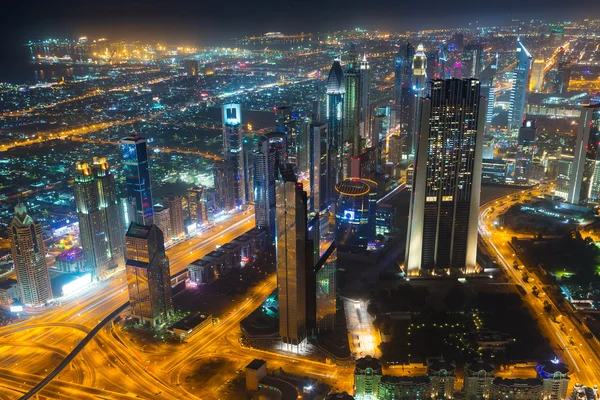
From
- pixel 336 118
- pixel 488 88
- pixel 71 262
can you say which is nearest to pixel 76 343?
pixel 71 262

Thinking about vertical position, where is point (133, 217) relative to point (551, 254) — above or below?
above

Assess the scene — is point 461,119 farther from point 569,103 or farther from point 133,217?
point 569,103

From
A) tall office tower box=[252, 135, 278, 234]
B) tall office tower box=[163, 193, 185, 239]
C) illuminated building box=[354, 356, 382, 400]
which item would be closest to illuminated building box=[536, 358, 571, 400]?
illuminated building box=[354, 356, 382, 400]

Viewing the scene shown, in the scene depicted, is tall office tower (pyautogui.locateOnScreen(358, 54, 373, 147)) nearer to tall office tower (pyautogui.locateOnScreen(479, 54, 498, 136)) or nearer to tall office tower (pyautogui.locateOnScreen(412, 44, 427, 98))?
tall office tower (pyautogui.locateOnScreen(412, 44, 427, 98))

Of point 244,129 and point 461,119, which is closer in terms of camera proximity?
point 461,119

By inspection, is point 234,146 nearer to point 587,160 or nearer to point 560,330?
point 560,330

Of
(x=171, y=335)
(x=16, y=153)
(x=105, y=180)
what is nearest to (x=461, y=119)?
(x=171, y=335)

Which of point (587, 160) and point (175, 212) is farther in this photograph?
point (587, 160)
